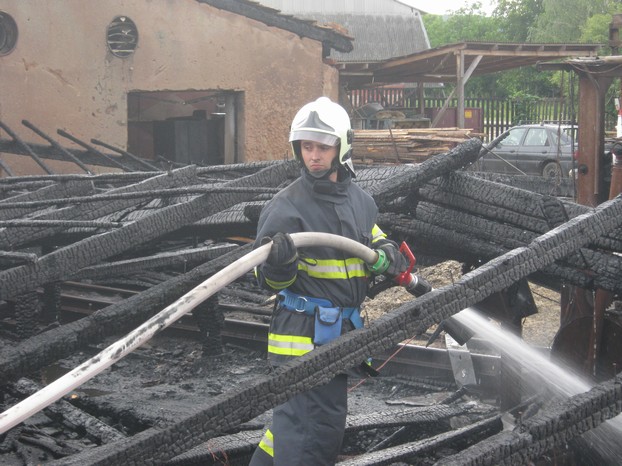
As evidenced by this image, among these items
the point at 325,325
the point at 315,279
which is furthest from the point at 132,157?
the point at 325,325

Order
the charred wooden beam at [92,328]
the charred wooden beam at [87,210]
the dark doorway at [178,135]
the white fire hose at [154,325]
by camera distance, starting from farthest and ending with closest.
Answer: the dark doorway at [178,135], the charred wooden beam at [87,210], the charred wooden beam at [92,328], the white fire hose at [154,325]

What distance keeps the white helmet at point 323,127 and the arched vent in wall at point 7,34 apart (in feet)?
33.5

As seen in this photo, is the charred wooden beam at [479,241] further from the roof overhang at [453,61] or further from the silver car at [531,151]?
the silver car at [531,151]

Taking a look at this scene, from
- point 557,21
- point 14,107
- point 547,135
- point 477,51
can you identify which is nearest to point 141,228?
point 14,107

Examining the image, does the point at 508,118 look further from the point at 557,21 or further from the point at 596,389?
the point at 596,389

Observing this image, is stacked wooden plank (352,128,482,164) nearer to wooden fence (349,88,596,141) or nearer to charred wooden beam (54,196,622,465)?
charred wooden beam (54,196,622,465)

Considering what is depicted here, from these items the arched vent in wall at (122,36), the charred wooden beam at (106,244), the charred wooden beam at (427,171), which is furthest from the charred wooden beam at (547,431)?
the arched vent in wall at (122,36)

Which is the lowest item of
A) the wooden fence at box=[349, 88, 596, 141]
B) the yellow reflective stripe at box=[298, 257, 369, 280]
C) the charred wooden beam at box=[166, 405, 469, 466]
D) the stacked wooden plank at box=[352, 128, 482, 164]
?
the charred wooden beam at box=[166, 405, 469, 466]

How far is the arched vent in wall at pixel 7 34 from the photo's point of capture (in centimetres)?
1282

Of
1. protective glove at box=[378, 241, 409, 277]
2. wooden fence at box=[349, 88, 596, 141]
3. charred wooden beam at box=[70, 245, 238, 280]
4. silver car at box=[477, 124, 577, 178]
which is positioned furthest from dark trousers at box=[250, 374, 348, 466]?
wooden fence at box=[349, 88, 596, 141]

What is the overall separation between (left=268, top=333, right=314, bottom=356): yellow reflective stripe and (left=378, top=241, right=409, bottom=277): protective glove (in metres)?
0.50

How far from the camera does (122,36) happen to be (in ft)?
45.3

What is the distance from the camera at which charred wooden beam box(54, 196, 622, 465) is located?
3.06 metres

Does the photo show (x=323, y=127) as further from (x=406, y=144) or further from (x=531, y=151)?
(x=531, y=151)
